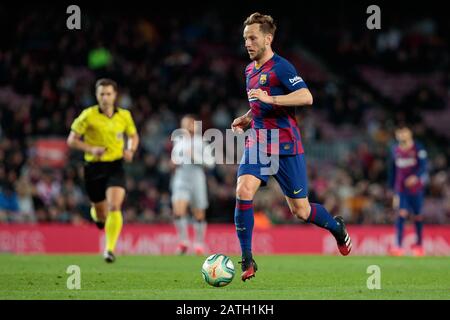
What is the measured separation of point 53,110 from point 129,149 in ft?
32.3

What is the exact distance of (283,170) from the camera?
9242 mm

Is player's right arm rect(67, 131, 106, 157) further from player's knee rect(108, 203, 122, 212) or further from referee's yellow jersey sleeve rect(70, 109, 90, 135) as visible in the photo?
player's knee rect(108, 203, 122, 212)

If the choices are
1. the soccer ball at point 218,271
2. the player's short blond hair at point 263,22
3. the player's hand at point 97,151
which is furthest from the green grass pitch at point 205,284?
the player's short blond hair at point 263,22

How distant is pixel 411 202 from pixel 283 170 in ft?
28.3

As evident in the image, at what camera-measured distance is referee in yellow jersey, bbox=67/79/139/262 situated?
1291 centimetres

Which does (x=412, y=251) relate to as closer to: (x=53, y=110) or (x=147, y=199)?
(x=147, y=199)

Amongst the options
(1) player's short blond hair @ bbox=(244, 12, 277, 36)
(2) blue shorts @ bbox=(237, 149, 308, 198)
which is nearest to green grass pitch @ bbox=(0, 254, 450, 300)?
(2) blue shorts @ bbox=(237, 149, 308, 198)

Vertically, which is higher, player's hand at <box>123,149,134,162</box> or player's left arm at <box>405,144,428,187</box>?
player's hand at <box>123,149,134,162</box>

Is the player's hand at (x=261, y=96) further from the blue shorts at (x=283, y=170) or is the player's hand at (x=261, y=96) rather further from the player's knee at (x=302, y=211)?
the player's knee at (x=302, y=211)

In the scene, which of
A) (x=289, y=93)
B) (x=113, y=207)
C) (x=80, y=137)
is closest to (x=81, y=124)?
(x=80, y=137)

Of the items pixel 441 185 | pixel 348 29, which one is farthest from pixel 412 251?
pixel 348 29

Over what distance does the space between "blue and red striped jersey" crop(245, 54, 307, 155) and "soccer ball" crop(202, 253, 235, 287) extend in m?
1.21

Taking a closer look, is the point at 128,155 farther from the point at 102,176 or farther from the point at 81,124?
the point at 81,124

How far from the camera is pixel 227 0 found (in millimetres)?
30953
